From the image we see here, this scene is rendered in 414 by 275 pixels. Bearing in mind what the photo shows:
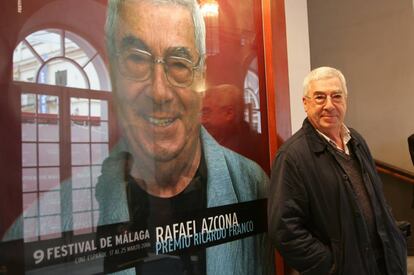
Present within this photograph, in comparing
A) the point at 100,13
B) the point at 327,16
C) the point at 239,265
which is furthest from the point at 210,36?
the point at 327,16

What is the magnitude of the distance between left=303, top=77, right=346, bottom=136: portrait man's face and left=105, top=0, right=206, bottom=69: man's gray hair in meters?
0.55

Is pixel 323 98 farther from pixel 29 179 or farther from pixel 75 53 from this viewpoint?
pixel 29 179

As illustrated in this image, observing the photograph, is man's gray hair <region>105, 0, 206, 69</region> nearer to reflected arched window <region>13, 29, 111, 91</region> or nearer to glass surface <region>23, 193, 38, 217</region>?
reflected arched window <region>13, 29, 111, 91</region>

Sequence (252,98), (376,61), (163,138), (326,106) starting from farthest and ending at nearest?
(376,61) → (252,98) → (326,106) → (163,138)

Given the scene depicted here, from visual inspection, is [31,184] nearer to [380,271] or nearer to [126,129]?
[126,129]

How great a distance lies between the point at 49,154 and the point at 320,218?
1102 mm

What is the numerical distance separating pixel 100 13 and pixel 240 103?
81 centimetres

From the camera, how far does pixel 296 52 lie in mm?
2393

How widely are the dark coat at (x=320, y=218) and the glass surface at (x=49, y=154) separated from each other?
3.00ft

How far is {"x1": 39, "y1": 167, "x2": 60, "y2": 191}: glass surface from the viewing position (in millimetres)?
1189

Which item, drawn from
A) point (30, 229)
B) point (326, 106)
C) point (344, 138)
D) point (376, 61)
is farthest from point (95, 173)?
point (376, 61)

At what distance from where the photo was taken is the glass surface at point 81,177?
4.18 feet

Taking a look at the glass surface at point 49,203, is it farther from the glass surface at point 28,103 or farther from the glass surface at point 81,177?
the glass surface at point 28,103

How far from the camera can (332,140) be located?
190cm
